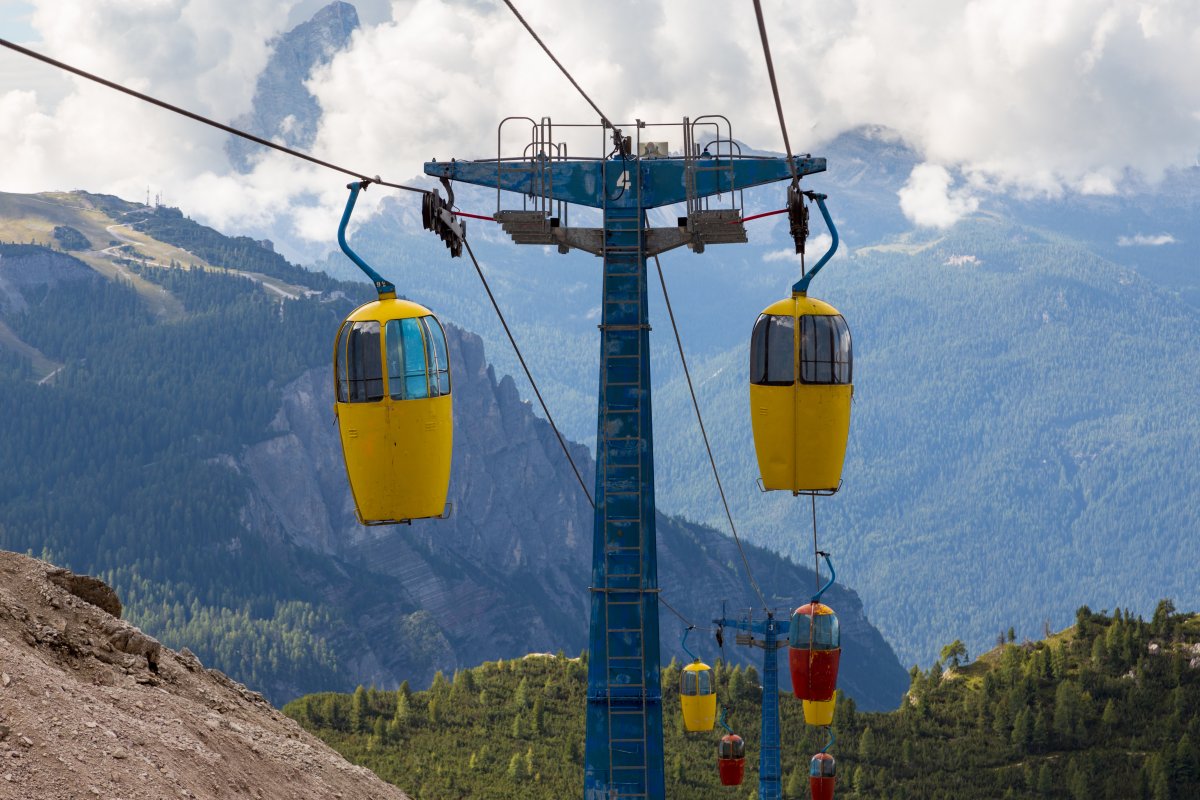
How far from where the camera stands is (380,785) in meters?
23.1

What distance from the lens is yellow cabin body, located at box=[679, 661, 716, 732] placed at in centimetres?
3766

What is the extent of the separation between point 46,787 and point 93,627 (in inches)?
202

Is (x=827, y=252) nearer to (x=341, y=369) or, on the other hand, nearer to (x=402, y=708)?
(x=341, y=369)

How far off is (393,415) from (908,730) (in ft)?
251

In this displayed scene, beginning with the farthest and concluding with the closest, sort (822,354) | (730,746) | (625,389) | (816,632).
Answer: (730,746) < (816,632) < (625,389) < (822,354)

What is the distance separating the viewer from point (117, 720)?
17859 millimetres

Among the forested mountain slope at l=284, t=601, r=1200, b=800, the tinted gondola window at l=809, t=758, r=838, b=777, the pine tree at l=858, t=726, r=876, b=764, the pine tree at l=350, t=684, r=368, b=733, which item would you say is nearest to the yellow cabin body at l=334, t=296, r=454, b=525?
the tinted gondola window at l=809, t=758, r=838, b=777

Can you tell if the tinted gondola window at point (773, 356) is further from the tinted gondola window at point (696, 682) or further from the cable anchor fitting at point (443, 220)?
the tinted gondola window at point (696, 682)

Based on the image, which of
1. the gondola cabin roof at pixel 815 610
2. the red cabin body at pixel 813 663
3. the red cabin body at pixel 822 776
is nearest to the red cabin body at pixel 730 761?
the red cabin body at pixel 822 776

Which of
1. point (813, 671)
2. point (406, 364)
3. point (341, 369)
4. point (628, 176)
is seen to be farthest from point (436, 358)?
point (813, 671)

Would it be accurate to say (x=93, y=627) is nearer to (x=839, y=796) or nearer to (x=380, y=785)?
(x=380, y=785)

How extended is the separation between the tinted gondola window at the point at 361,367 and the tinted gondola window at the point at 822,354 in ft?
17.2

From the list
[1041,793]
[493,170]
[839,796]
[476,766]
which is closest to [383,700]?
[476,766]

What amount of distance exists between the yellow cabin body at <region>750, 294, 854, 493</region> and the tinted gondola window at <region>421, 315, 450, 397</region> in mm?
3882
